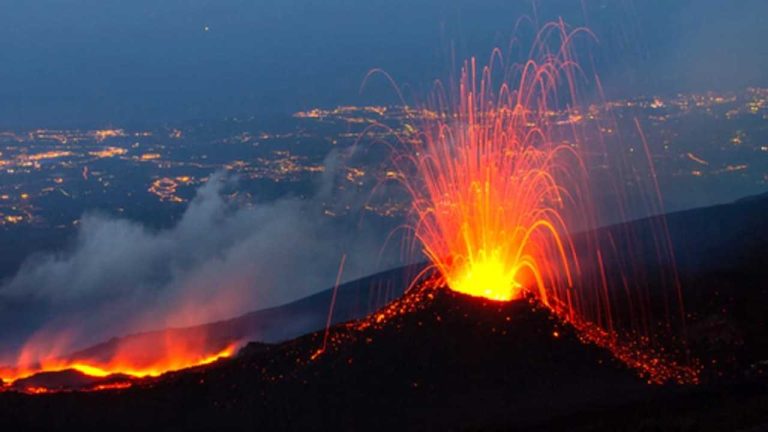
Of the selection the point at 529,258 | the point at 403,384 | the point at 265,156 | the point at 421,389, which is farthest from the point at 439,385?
the point at 265,156

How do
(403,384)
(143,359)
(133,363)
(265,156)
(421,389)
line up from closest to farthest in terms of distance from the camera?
(421,389) → (403,384) → (133,363) → (143,359) → (265,156)

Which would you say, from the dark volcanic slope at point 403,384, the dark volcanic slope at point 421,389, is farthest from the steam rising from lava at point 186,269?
the dark volcanic slope at point 421,389

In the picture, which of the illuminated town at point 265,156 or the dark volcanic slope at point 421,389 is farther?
the illuminated town at point 265,156

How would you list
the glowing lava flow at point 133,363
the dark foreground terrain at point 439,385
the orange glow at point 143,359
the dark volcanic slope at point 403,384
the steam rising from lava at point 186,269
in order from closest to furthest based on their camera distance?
the dark foreground terrain at point 439,385
the dark volcanic slope at point 403,384
the glowing lava flow at point 133,363
the orange glow at point 143,359
the steam rising from lava at point 186,269

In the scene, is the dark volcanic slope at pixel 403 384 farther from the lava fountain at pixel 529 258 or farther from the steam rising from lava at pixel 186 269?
the steam rising from lava at pixel 186 269

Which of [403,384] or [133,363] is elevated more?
[403,384]

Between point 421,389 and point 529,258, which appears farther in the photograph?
point 529,258

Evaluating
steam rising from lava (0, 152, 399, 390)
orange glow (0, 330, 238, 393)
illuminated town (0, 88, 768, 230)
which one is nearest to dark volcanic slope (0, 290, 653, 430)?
orange glow (0, 330, 238, 393)

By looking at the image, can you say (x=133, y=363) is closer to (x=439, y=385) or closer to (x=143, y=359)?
(x=143, y=359)

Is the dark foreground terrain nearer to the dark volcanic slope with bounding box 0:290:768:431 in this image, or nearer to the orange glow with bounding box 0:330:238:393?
the dark volcanic slope with bounding box 0:290:768:431
